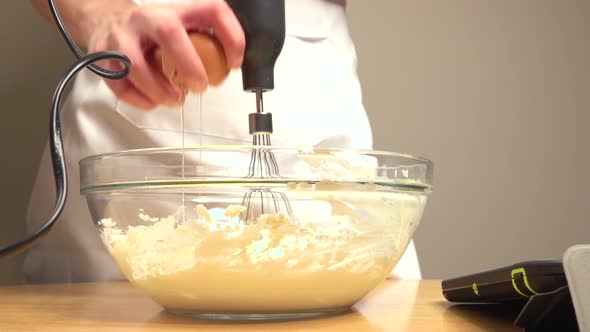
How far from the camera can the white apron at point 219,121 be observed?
81cm

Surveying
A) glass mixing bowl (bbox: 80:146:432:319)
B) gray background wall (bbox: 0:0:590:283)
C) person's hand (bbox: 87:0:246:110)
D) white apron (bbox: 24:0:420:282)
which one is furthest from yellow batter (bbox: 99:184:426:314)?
gray background wall (bbox: 0:0:590:283)

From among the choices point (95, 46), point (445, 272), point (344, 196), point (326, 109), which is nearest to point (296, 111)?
point (326, 109)

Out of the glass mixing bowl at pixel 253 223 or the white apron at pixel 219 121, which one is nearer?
the glass mixing bowl at pixel 253 223

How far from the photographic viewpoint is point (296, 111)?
85 centimetres

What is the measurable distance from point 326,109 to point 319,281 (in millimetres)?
494

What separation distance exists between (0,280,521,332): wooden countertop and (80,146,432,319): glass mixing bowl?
1 cm

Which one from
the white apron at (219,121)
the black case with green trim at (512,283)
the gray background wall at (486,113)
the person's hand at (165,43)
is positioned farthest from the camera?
the gray background wall at (486,113)

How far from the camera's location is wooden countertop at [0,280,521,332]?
39 cm

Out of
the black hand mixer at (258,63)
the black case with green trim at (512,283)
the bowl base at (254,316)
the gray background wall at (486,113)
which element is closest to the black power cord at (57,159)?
the black hand mixer at (258,63)

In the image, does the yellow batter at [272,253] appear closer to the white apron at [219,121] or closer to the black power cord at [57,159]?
the black power cord at [57,159]

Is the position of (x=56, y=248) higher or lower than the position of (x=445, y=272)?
higher

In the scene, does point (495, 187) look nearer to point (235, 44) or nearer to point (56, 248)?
point (56, 248)

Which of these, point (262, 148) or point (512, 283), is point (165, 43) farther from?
point (512, 283)

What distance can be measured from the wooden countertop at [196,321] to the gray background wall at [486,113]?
73 centimetres
